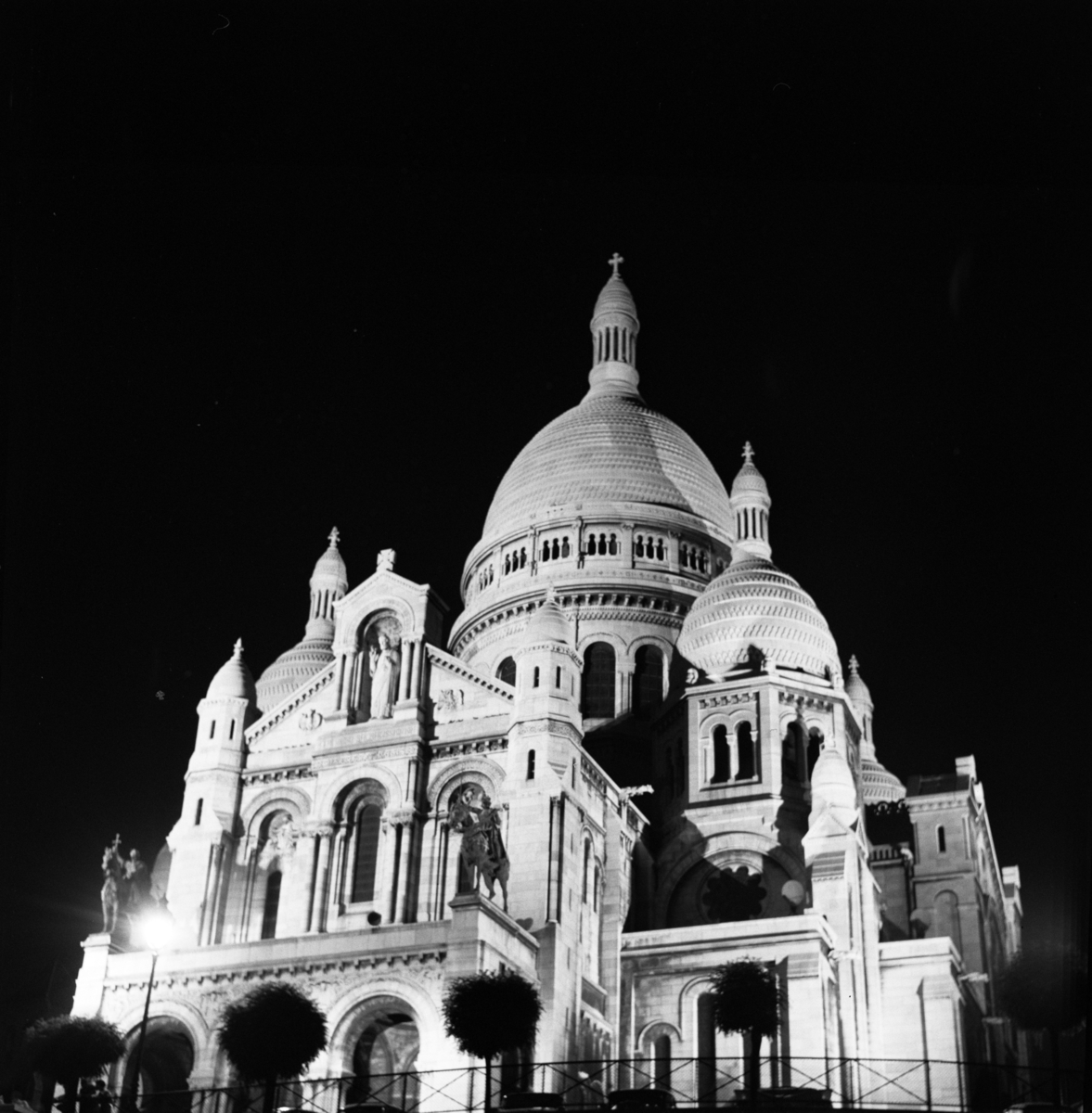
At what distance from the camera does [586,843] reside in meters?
51.7

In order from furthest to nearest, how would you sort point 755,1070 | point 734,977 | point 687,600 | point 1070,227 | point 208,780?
point 687,600, point 208,780, point 734,977, point 755,1070, point 1070,227

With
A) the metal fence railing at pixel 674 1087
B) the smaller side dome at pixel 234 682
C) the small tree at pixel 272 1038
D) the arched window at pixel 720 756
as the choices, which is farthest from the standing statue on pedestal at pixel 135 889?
the arched window at pixel 720 756

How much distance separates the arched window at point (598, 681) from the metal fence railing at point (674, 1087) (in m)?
19.5

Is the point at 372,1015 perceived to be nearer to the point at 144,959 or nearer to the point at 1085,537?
the point at 144,959

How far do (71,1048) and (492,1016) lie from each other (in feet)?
35.4

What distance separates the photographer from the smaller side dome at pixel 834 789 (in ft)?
177

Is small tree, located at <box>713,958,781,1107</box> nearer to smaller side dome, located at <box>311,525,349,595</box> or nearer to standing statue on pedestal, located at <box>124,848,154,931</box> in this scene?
standing statue on pedestal, located at <box>124,848,154,931</box>

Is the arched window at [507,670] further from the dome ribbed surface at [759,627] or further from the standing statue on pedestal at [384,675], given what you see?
the standing statue on pedestal at [384,675]

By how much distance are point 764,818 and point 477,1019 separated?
21.8 m

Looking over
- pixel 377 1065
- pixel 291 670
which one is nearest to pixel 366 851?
pixel 377 1065

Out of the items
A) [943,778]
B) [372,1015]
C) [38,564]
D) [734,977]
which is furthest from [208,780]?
[943,778]

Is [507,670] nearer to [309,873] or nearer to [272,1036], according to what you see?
[309,873]

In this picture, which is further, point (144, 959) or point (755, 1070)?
point (144, 959)

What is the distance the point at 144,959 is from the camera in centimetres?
4641
